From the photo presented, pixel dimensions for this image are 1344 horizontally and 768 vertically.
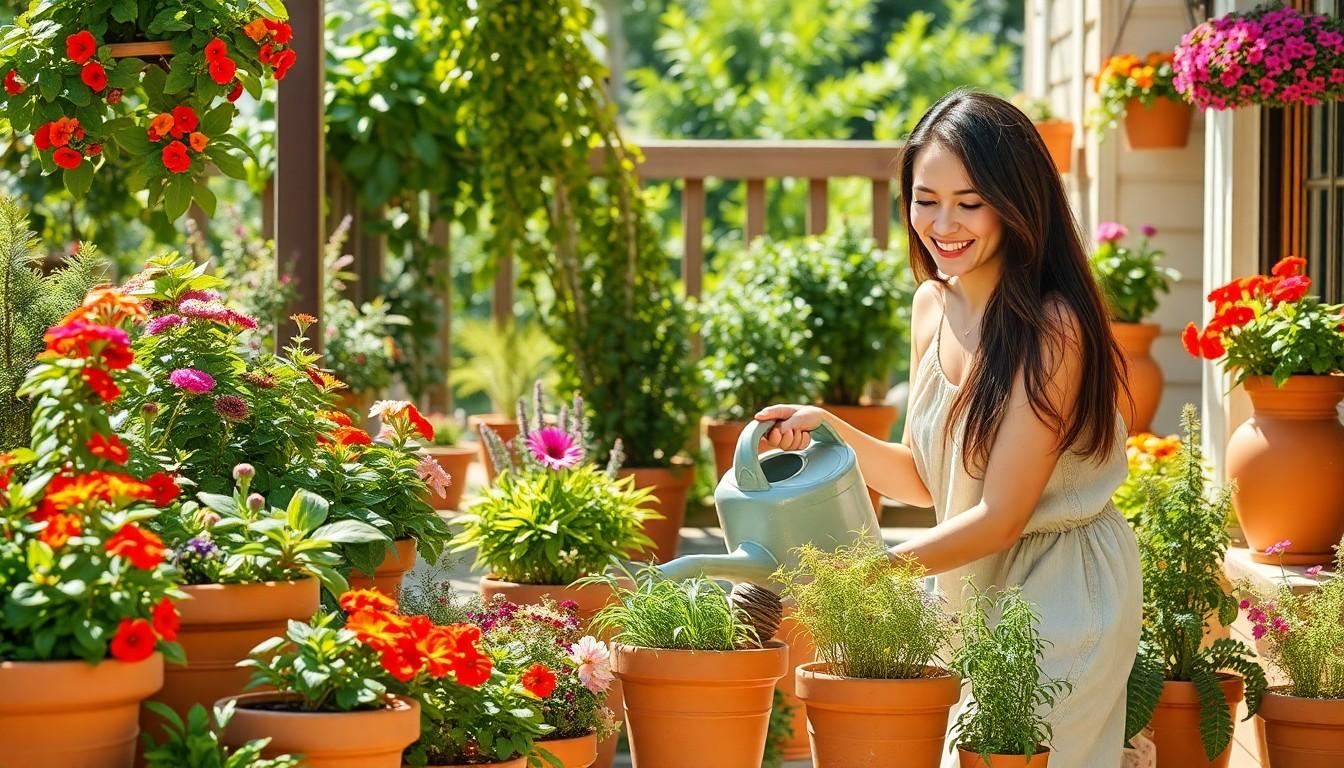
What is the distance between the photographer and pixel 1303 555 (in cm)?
306

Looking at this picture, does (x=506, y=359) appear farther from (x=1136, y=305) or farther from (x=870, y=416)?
(x=1136, y=305)

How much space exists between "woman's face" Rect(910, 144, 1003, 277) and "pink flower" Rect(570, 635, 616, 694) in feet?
2.24

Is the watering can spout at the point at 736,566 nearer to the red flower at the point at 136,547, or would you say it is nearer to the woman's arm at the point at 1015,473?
the woman's arm at the point at 1015,473

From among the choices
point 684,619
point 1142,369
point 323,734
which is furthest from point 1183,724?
point 1142,369

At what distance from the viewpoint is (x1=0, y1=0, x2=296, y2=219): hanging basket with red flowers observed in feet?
7.23

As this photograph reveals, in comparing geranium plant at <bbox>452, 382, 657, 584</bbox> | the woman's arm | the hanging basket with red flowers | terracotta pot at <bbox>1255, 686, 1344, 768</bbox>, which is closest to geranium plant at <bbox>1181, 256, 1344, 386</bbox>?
terracotta pot at <bbox>1255, 686, 1344, 768</bbox>

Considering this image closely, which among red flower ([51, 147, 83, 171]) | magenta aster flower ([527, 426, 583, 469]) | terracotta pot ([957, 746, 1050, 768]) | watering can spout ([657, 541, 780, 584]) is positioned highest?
red flower ([51, 147, 83, 171])

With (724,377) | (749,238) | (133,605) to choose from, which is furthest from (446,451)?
(133,605)

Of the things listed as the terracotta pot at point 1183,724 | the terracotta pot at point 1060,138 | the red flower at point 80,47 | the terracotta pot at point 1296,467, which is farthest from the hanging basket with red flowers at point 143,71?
the terracotta pot at point 1060,138

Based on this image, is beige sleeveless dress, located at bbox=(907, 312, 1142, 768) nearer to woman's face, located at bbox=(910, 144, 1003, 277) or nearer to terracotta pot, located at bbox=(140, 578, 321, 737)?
woman's face, located at bbox=(910, 144, 1003, 277)

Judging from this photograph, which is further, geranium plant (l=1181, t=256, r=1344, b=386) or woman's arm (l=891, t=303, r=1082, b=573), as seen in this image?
geranium plant (l=1181, t=256, r=1344, b=386)

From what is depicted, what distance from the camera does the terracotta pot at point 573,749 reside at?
6.51 ft

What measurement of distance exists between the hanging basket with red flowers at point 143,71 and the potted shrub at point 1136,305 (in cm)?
277

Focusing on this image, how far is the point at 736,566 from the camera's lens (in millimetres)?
1917
